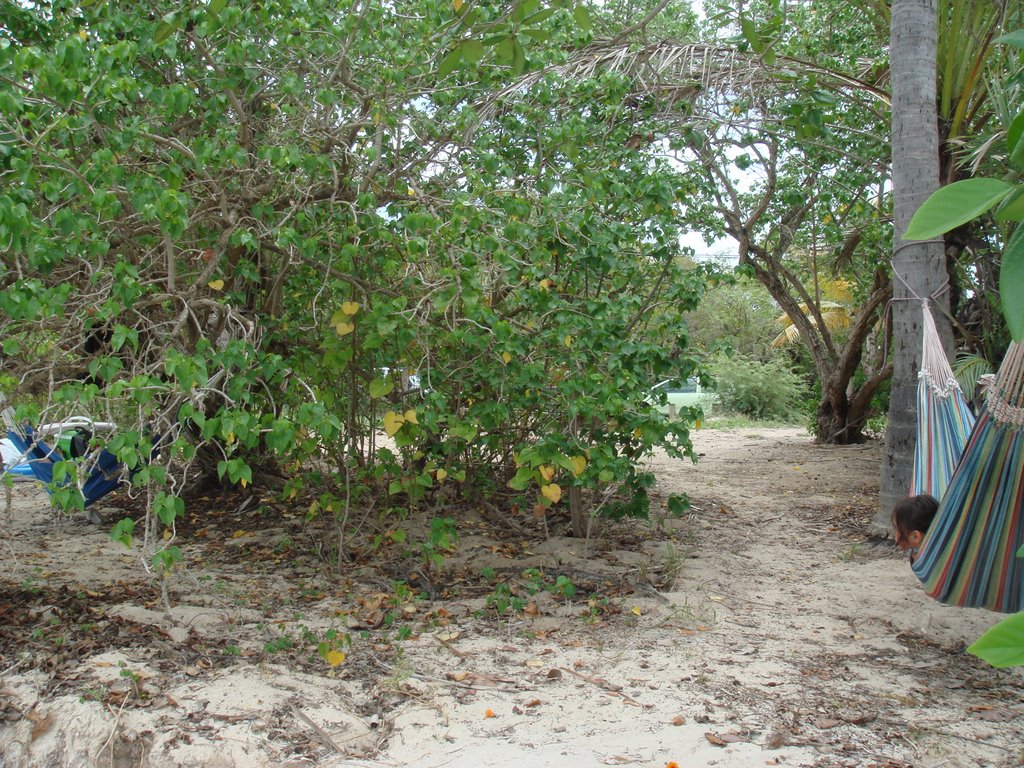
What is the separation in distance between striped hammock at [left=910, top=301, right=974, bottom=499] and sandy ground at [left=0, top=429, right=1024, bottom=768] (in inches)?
22.4

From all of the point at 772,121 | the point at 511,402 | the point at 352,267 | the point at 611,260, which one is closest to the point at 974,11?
the point at 772,121

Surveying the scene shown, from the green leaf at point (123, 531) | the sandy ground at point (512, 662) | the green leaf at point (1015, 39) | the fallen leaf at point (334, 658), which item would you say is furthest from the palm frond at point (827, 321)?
the green leaf at point (1015, 39)

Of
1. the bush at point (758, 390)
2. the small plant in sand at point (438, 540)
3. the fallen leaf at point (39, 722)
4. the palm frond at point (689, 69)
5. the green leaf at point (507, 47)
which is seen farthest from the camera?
the bush at point (758, 390)

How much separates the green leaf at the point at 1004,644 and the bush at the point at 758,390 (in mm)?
15043

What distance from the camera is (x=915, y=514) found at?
3.24 meters

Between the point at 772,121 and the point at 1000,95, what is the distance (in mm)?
2339

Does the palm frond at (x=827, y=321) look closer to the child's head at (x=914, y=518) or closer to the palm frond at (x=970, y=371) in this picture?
the palm frond at (x=970, y=371)

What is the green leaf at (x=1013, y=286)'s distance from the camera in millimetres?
593

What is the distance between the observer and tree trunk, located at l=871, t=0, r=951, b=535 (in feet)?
14.1

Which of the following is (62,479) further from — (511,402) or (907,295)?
(907,295)

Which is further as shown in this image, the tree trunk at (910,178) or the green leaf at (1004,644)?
the tree trunk at (910,178)

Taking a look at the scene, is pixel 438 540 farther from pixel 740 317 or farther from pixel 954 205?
pixel 740 317

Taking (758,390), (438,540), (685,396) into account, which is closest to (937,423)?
(438,540)

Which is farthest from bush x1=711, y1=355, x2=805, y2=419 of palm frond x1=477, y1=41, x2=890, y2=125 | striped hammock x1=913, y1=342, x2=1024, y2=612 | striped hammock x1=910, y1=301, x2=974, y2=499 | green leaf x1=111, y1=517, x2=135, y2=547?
green leaf x1=111, y1=517, x2=135, y2=547
